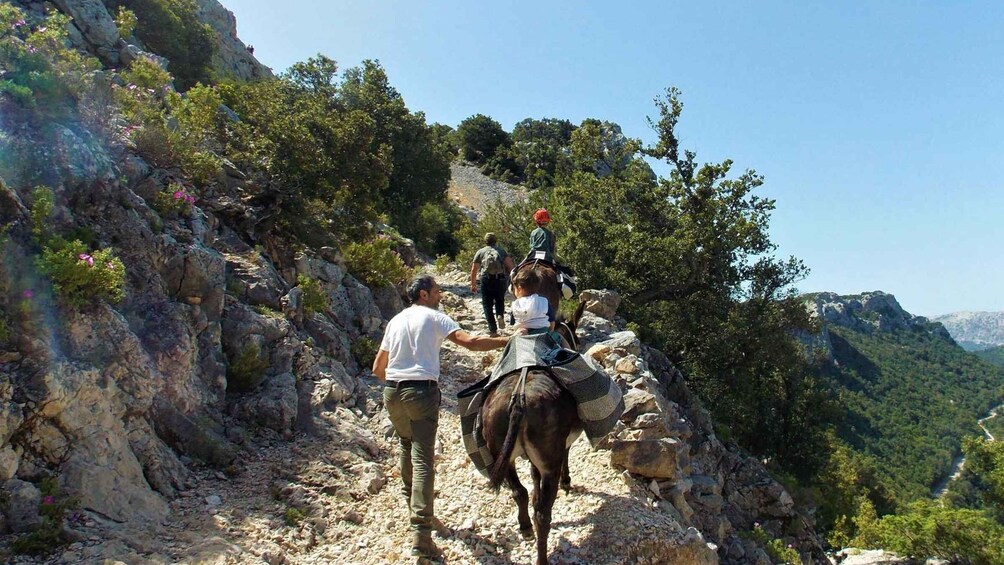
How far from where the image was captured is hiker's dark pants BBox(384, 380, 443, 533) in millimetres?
5297

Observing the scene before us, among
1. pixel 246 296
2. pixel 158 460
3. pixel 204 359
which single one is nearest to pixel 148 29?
pixel 246 296

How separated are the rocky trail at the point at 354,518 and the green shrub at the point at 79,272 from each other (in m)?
2.15

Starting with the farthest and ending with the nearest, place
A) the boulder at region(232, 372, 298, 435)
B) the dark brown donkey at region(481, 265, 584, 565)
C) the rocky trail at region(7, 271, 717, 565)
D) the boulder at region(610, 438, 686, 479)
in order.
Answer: the boulder at region(232, 372, 298, 435) → the boulder at region(610, 438, 686, 479) → the rocky trail at region(7, 271, 717, 565) → the dark brown donkey at region(481, 265, 584, 565)

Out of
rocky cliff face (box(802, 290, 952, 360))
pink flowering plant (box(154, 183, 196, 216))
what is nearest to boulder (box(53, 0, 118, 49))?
pink flowering plant (box(154, 183, 196, 216))

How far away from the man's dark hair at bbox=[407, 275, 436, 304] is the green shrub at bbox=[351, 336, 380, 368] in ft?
16.2

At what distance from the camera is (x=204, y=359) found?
762cm

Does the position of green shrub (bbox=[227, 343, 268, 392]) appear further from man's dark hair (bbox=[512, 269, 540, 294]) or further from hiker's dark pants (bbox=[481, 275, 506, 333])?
hiker's dark pants (bbox=[481, 275, 506, 333])

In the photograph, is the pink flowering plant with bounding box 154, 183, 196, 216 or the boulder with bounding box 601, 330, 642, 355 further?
the boulder with bounding box 601, 330, 642, 355

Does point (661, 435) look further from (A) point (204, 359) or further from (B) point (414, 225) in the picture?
(B) point (414, 225)

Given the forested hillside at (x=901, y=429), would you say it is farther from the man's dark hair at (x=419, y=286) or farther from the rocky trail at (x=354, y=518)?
the man's dark hair at (x=419, y=286)

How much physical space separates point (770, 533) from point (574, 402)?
8283mm

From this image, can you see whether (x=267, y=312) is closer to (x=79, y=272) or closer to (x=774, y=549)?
(x=79, y=272)

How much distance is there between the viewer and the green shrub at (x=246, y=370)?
312 inches

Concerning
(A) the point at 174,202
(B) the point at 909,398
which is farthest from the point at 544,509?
(B) the point at 909,398
